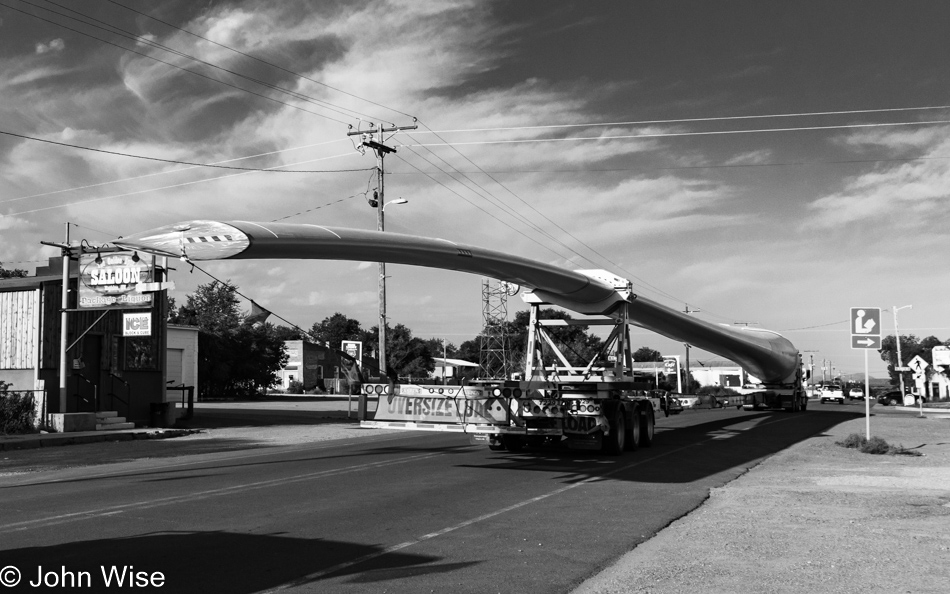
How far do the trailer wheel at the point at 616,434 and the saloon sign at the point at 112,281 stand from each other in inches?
517

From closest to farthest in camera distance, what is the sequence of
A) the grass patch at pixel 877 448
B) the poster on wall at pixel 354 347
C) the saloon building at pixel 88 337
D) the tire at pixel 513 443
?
the tire at pixel 513 443, the grass patch at pixel 877 448, the saloon building at pixel 88 337, the poster on wall at pixel 354 347

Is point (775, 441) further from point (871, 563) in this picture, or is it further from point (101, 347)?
point (101, 347)

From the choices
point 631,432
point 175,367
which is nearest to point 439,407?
point 631,432

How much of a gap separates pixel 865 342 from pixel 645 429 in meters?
5.60

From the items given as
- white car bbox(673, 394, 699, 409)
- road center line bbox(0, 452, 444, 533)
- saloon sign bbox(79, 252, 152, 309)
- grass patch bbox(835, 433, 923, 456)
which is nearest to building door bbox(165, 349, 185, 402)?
saloon sign bbox(79, 252, 152, 309)

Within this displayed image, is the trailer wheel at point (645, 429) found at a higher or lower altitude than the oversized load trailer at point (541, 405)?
lower

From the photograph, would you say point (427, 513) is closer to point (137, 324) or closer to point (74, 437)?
point (74, 437)

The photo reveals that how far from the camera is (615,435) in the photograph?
17.6 metres

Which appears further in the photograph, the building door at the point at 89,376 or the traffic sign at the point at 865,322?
the building door at the point at 89,376

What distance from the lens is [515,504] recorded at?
11039mm

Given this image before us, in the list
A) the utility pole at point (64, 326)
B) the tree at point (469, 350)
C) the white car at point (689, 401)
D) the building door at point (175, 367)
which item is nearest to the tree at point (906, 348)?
the tree at point (469, 350)

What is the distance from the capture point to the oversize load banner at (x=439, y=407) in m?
14.6

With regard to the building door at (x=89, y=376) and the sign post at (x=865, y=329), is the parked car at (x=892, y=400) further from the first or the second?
the building door at (x=89, y=376)

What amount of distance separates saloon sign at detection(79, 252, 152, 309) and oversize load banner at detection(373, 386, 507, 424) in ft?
36.9
